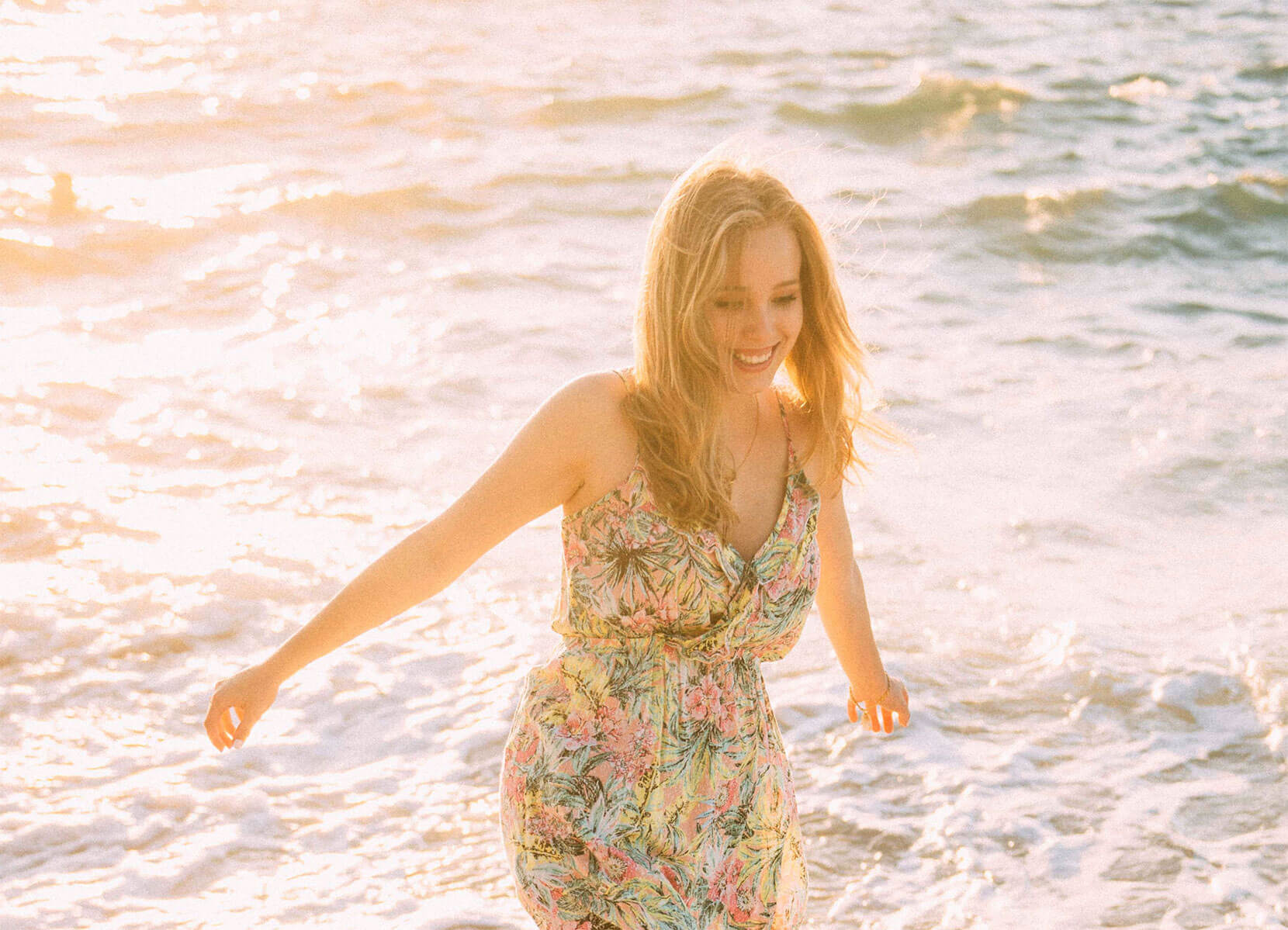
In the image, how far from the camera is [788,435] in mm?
3021

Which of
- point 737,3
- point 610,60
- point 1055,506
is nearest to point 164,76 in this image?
point 610,60

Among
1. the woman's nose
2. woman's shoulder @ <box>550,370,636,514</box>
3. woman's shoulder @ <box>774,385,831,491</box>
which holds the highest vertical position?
the woman's nose

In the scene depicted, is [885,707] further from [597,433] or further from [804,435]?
[597,433]

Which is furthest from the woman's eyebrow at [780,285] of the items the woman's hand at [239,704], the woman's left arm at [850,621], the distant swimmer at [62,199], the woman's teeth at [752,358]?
the distant swimmer at [62,199]

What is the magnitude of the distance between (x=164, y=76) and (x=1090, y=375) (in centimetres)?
1032

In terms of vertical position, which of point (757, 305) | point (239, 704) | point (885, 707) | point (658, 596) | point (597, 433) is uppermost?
point (757, 305)

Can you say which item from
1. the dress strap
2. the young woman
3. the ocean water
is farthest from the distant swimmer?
the young woman

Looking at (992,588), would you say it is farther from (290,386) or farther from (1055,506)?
(290,386)

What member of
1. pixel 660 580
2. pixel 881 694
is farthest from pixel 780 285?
pixel 881 694

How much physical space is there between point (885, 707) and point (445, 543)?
120 centimetres

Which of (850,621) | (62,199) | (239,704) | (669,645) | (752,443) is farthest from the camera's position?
(62,199)

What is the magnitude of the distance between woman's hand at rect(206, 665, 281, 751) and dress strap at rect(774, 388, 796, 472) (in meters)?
1.10

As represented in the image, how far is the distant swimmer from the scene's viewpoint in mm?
11195

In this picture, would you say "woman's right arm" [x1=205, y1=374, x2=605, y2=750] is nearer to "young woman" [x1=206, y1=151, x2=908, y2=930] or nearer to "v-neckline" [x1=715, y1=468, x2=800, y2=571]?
"young woman" [x1=206, y1=151, x2=908, y2=930]
